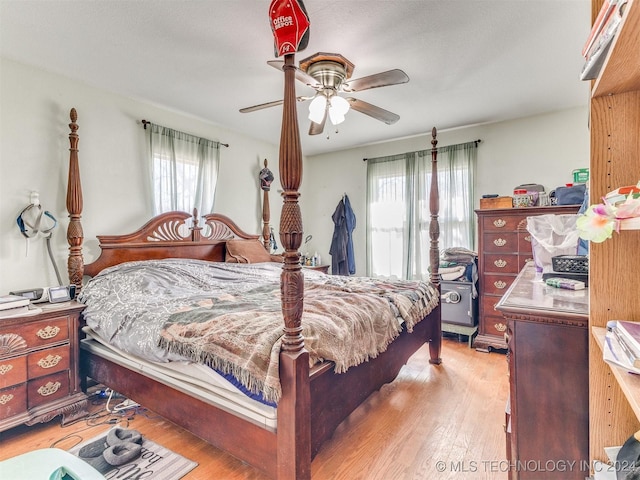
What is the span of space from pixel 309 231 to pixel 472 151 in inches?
105

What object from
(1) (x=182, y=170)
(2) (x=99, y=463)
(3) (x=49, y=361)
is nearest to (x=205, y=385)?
(2) (x=99, y=463)

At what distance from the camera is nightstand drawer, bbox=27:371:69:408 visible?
1956 millimetres

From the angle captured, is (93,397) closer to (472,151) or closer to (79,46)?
(79,46)

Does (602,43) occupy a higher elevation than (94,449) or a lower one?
higher

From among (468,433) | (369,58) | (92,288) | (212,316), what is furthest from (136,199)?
(468,433)

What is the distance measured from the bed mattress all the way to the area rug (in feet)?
1.33

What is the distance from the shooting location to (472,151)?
3967 mm

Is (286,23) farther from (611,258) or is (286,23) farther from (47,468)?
Result: (47,468)

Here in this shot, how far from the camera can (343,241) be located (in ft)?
15.7

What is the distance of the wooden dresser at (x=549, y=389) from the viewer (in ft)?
3.39

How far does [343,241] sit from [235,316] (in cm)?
326

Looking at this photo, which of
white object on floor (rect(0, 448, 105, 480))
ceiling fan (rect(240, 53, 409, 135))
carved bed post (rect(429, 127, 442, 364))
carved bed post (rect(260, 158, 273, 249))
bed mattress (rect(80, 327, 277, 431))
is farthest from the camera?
carved bed post (rect(260, 158, 273, 249))

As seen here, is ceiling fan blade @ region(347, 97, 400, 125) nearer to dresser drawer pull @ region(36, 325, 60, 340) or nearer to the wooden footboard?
the wooden footboard

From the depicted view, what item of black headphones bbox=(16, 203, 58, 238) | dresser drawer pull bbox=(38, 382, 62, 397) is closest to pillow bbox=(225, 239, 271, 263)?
black headphones bbox=(16, 203, 58, 238)
